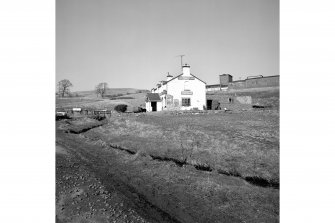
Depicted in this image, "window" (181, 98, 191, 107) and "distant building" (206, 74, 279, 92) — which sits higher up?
"distant building" (206, 74, 279, 92)

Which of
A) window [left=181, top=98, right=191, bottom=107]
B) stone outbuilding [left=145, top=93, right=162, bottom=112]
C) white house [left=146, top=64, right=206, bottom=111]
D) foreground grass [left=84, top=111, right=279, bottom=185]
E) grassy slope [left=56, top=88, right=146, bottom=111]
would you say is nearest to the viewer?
foreground grass [left=84, top=111, right=279, bottom=185]

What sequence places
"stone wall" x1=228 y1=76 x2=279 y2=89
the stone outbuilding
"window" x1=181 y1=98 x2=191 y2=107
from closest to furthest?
"window" x1=181 y1=98 x2=191 y2=107 → the stone outbuilding → "stone wall" x1=228 y1=76 x2=279 y2=89

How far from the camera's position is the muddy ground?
5.29 metres

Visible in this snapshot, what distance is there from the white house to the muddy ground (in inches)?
761

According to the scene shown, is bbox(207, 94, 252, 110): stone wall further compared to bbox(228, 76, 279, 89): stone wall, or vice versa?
bbox(228, 76, 279, 89): stone wall

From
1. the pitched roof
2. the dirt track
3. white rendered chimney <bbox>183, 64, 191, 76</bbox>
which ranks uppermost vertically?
white rendered chimney <bbox>183, 64, 191, 76</bbox>

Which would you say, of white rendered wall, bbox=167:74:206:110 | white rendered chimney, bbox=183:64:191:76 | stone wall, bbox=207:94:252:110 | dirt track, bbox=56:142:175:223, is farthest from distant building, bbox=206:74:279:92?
dirt track, bbox=56:142:175:223

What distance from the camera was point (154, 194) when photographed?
249 inches

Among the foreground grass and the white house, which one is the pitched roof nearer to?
the white house

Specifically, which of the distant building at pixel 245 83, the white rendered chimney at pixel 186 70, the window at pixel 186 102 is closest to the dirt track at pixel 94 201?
the window at pixel 186 102

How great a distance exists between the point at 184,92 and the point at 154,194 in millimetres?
22558

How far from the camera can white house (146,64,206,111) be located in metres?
27.9
